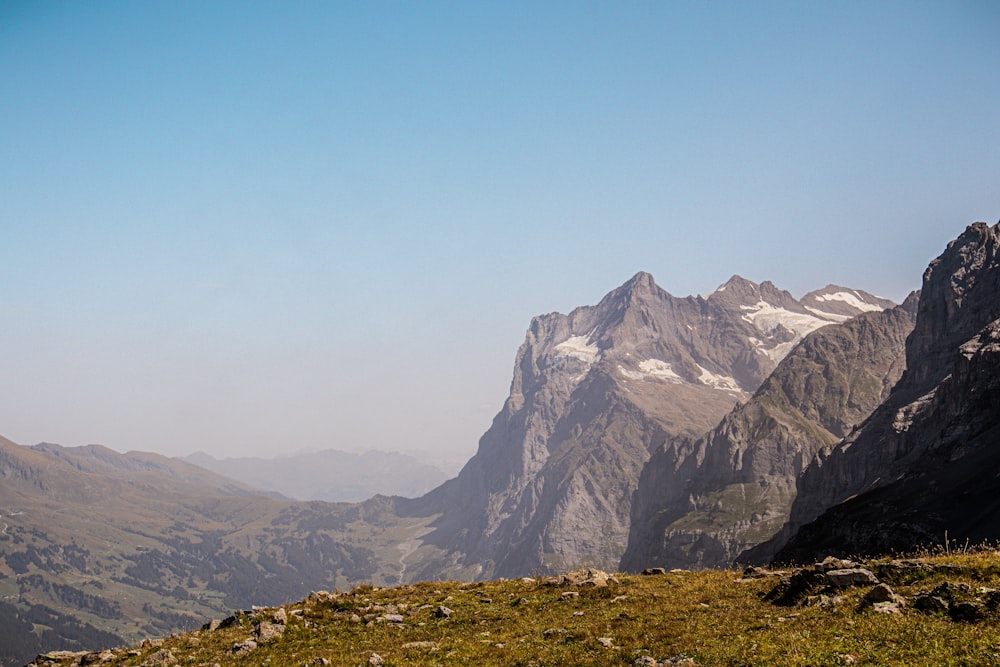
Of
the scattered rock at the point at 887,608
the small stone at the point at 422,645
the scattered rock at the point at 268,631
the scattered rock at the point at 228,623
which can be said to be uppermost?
the scattered rock at the point at 887,608

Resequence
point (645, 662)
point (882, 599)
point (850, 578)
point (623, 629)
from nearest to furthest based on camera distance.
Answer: point (645, 662) < point (882, 599) < point (623, 629) < point (850, 578)

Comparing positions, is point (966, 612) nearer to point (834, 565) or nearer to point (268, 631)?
point (834, 565)

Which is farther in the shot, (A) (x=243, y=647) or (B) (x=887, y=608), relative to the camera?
(A) (x=243, y=647)

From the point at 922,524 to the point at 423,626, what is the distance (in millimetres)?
133207

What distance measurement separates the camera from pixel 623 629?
25.2 metres

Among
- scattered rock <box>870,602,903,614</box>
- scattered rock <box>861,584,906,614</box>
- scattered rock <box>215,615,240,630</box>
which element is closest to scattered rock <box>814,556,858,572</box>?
scattered rock <box>861,584,906,614</box>

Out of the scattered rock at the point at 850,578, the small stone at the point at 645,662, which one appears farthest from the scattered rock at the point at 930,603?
the small stone at the point at 645,662

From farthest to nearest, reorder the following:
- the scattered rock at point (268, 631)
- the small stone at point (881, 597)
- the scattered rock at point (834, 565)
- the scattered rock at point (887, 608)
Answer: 1. the scattered rock at point (268, 631)
2. the scattered rock at point (834, 565)
3. the small stone at point (881, 597)
4. the scattered rock at point (887, 608)

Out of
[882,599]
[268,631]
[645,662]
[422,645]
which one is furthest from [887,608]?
[268,631]

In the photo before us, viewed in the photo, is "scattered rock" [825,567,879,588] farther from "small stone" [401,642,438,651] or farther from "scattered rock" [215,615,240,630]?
"scattered rock" [215,615,240,630]

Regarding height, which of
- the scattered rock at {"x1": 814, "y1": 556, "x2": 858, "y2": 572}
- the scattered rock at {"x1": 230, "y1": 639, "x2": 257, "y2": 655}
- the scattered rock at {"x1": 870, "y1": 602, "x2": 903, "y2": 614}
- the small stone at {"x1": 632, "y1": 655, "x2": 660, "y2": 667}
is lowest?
the scattered rock at {"x1": 230, "y1": 639, "x2": 257, "y2": 655}

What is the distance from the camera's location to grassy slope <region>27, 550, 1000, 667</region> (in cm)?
1920

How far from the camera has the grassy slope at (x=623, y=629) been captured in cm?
1920

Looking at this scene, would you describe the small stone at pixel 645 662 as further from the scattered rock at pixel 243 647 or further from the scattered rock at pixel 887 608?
the scattered rock at pixel 243 647
